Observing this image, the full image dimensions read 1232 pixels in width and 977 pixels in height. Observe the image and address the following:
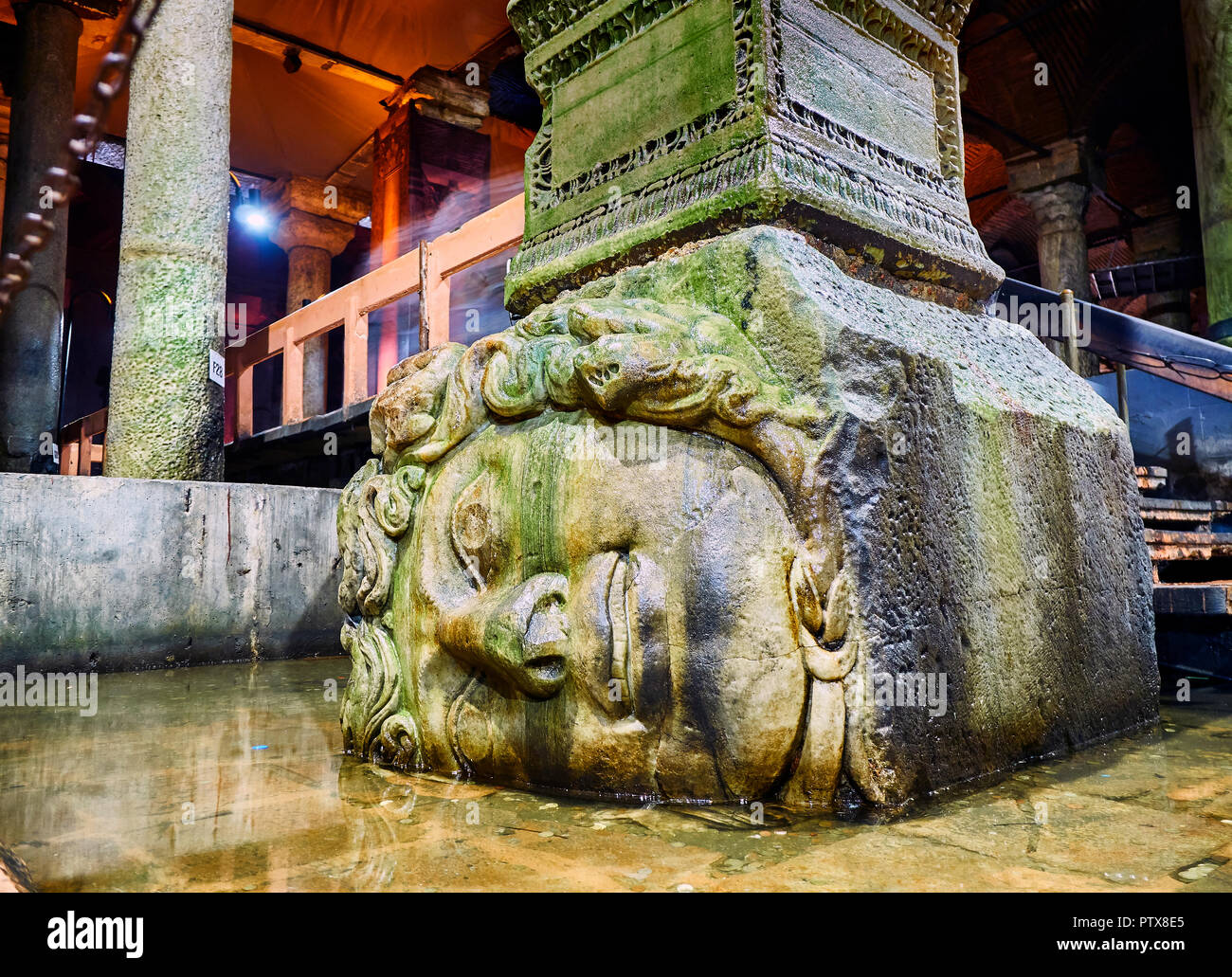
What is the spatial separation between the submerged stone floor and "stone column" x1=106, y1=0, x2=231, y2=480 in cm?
281

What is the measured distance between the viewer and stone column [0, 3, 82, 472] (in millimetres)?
8234

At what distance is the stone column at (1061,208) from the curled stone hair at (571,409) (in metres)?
10.8

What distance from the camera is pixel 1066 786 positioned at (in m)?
1.85

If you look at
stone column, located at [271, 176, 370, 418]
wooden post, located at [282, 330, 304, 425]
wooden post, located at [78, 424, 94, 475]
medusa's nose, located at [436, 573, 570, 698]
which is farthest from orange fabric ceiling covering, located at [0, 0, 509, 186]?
medusa's nose, located at [436, 573, 570, 698]

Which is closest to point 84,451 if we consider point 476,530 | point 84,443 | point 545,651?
point 84,443

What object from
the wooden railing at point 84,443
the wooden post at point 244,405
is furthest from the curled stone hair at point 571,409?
the wooden railing at point 84,443

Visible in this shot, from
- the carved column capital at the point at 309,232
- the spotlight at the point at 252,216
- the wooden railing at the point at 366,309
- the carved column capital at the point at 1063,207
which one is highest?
the spotlight at the point at 252,216

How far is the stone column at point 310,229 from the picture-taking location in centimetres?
1271

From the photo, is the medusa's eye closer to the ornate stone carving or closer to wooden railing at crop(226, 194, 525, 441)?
the ornate stone carving

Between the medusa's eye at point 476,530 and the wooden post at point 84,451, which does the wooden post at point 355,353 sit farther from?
the wooden post at point 84,451

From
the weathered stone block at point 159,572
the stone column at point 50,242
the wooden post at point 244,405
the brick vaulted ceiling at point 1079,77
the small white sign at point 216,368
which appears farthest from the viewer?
the brick vaulted ceiling at point 1079,77

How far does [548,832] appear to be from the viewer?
1.58 m

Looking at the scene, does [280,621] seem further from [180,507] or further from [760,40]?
[760,40]

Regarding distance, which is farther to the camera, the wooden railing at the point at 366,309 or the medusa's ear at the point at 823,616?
the wooden railing at the point at 366,309
